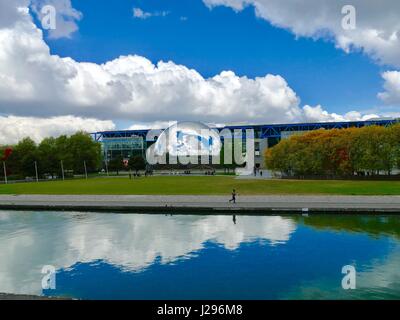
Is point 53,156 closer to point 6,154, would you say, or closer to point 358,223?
point 6,154

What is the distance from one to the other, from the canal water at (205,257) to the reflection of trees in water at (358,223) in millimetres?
65

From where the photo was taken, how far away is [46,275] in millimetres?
18859

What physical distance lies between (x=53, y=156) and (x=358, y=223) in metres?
86.5

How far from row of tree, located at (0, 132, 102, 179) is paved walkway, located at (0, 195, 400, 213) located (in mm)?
51931

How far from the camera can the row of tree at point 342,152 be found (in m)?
64.8

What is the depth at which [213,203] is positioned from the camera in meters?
37.5

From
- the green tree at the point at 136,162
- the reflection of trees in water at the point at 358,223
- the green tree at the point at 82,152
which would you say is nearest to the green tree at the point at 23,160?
the green tree at the point at 82,152

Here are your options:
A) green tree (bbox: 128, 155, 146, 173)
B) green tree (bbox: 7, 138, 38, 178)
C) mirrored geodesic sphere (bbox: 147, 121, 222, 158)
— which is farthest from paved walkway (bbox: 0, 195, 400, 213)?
mirrored geodesic sphere (bbox: 147, 121, 222, 158)

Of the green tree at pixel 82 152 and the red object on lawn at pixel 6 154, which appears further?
the green tree at pixel 82 152

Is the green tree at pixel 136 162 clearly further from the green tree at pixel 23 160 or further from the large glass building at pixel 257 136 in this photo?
the green tree at pixel 23 160

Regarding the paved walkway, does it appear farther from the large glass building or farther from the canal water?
the large glass building
